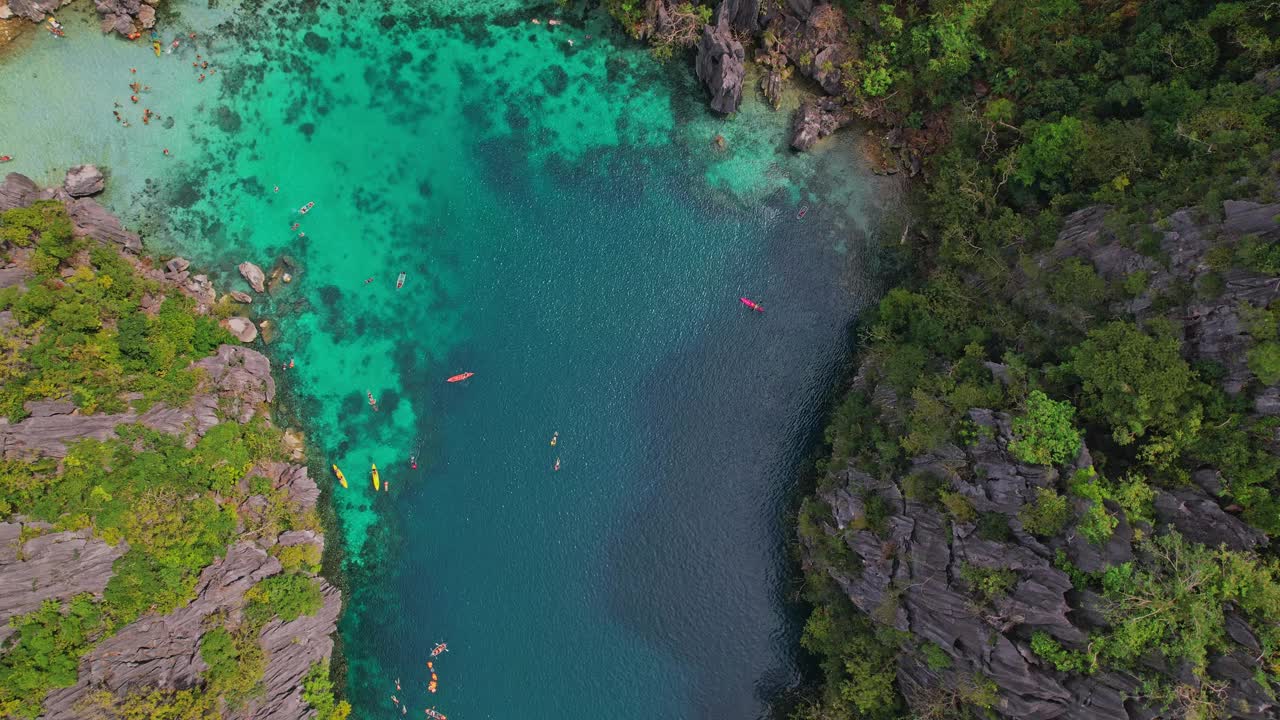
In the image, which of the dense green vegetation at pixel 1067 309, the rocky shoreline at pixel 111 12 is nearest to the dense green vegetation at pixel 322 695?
the dense green vegetation at pixel 1067 309

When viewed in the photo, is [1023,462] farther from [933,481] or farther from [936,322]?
[936,322]

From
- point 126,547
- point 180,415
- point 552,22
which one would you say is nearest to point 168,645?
point 126,547

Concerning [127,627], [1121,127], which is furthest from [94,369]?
[1121,127]

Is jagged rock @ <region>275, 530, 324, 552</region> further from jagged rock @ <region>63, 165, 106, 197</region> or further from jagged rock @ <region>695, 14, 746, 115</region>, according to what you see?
jagged rock @ <region>695, 14, 746, 115</region>

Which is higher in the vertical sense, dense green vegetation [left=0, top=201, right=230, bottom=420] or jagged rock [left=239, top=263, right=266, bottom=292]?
jagged rock [left=239, top=263, right=266, bottom=292]

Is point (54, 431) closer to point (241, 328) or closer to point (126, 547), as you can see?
point (126, 547)

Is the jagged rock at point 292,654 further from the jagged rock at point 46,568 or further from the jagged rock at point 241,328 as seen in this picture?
the jagged rock at point 241,328

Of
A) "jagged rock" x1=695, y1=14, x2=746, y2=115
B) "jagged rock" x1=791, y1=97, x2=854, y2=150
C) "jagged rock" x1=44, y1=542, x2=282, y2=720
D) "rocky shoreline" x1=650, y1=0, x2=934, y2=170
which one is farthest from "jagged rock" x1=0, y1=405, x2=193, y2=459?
"jagged rock" x1=791, y1=97, x2=854, y2=150
